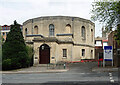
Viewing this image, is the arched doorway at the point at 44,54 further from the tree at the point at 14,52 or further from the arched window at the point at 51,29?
the arched window at the point at 51,29

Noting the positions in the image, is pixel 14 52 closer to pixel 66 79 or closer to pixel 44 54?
pixel 44 54

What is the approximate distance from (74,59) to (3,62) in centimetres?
1621

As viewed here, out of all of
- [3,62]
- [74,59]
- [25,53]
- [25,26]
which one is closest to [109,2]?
[25,53]

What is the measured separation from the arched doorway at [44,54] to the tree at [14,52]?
12.9 feet

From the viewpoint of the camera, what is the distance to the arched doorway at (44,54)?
29.6 metres

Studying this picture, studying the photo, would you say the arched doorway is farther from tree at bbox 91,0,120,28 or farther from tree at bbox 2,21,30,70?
tree at bbox 91,0,120,28

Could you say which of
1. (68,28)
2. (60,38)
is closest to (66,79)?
(60,38)

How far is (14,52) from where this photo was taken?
82.0 feet

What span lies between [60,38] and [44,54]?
6117 millimetres

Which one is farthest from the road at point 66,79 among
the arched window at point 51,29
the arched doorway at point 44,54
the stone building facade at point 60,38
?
the arched window at point 51,29

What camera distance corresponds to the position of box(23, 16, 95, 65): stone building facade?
2930 cm

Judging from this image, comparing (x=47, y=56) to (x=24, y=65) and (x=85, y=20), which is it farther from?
(x=85, y=20)

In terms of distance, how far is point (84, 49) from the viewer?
39406 mm

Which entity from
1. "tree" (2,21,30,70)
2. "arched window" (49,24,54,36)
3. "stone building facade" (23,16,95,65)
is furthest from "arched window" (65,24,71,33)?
"tree" (2,21,30,70)
